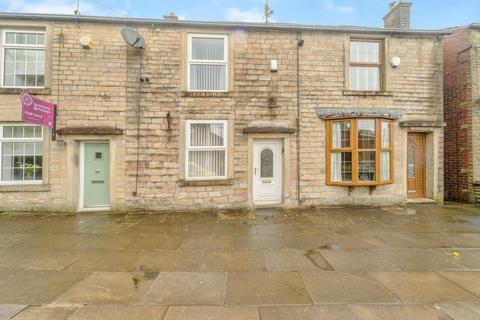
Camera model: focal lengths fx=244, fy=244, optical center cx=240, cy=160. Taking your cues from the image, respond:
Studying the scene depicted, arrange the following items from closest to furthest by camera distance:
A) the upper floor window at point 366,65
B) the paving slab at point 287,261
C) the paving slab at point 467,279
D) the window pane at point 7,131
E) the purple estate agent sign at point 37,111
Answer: the paving slab at point 467,279 < the paving slab at point 287,261 < the purple estate agent sign at point 37,111 < the window pane at point 7,131 < the upper floor window at point 366,65

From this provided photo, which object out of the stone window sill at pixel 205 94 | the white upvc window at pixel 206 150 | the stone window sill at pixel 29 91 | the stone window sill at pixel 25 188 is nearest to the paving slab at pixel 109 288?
the white upvc window at pixel 206 150

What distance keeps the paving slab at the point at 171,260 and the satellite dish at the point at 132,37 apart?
5.65 metres

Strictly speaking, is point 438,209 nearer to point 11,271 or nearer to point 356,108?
point 356,108

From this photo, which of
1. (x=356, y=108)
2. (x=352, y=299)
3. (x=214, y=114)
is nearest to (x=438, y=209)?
(x=356, y=108)

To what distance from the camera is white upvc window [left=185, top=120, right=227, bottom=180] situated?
7387 millimetres

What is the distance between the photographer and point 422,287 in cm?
307

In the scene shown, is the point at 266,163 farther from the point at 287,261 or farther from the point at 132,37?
the point at 132,37

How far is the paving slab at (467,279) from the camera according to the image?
3055mm

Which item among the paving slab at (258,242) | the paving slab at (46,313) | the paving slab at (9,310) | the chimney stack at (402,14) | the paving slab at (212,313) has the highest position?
the chimney stack at (402,14)

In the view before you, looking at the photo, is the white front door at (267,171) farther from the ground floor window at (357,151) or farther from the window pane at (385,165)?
the window pane at (385,165)

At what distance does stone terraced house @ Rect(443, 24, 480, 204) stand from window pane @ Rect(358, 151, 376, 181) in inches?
149

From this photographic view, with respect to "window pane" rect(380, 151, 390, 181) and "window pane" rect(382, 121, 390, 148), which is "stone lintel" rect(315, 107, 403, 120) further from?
"window pane" rect(380, 151, 390, 181)

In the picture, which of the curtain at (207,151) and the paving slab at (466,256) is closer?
the paving slab at (466,256)

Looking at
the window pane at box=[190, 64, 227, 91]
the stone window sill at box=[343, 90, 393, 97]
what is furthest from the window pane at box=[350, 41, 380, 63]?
the window pane at box=[190, 64, 227, 91]
